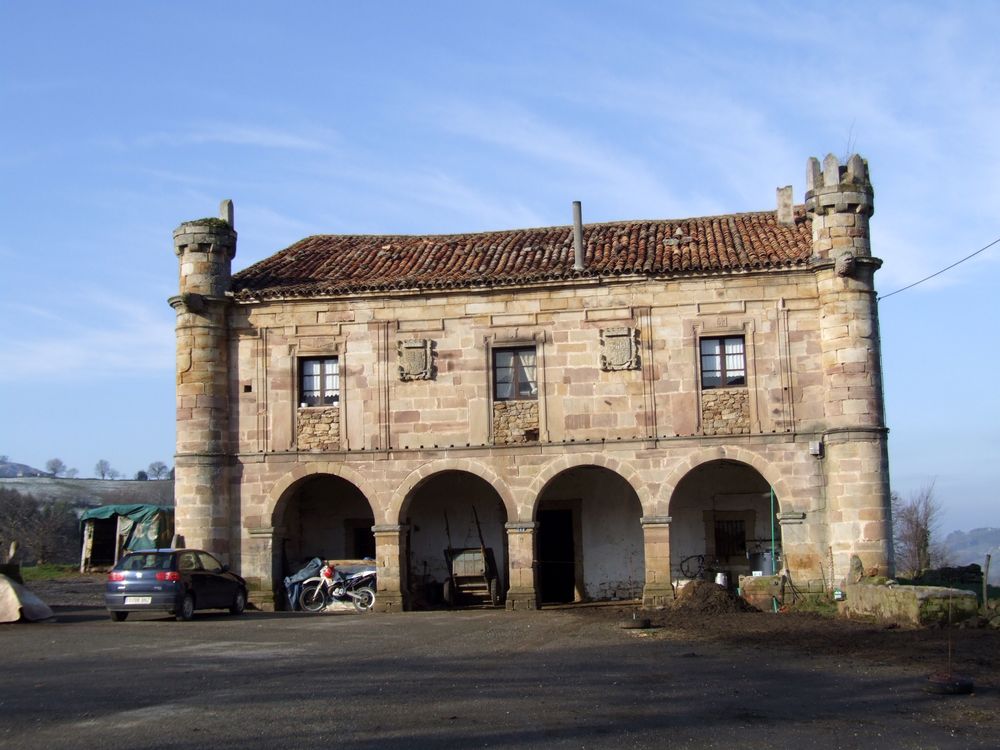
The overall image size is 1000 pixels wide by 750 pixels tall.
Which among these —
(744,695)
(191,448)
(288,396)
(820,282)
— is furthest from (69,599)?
(744,695)

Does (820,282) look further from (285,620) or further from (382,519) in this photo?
(285,620)

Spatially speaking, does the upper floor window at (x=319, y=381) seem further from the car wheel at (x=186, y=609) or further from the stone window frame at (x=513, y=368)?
the car wheel at (x=186, y=609)

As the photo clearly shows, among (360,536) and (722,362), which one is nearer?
(722,362)

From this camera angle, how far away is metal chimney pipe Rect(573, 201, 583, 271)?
2442cm

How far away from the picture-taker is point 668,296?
77.8ft

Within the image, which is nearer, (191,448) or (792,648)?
(792,648)

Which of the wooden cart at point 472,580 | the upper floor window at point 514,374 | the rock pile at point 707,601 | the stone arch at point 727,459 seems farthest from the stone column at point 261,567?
the rock pile at point 707,601

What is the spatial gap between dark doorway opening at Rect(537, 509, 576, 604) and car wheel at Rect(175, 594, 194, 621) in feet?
26.7

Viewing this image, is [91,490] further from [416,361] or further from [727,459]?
[727,459]

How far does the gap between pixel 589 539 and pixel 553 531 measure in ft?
2.76

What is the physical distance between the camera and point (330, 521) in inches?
1034

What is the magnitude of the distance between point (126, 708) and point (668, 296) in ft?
51.1

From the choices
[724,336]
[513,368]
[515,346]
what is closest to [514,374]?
[513,368]

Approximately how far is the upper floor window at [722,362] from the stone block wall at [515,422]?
3410 millimetres
